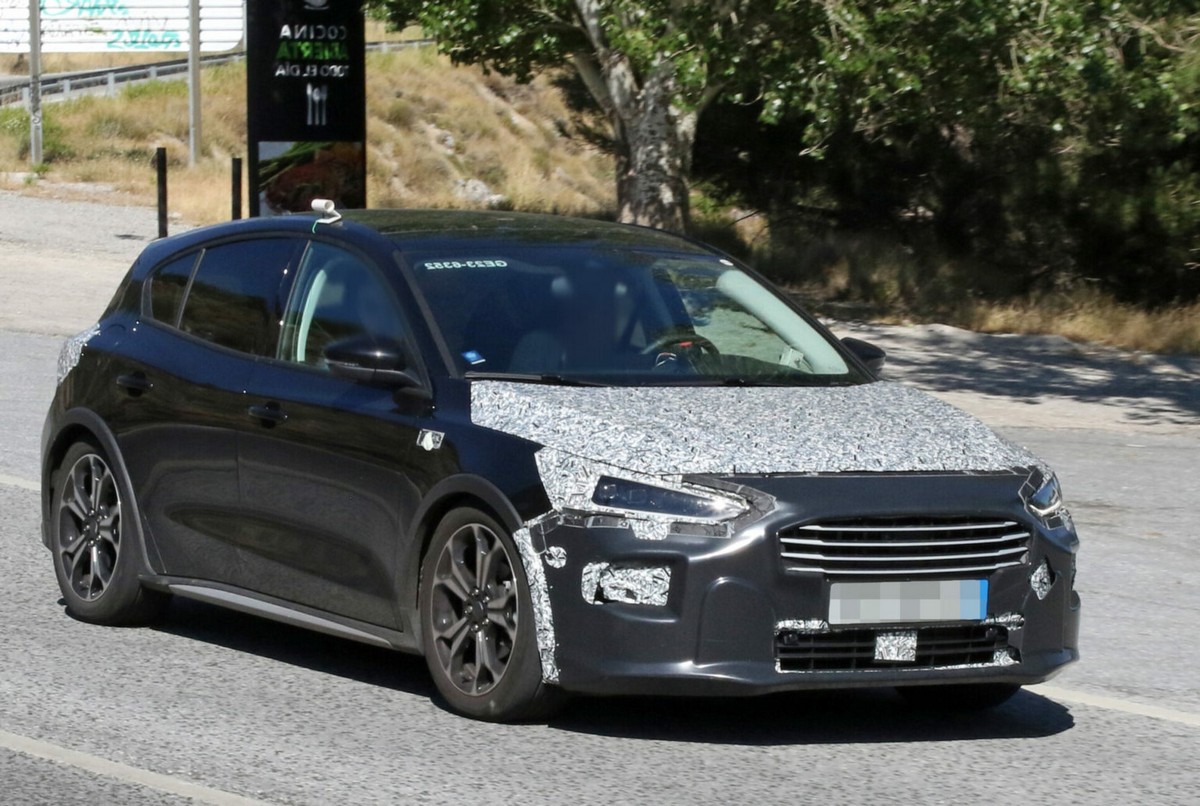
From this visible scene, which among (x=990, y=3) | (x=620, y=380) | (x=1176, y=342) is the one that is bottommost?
(x=1176, y=342)

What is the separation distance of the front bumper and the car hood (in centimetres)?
11

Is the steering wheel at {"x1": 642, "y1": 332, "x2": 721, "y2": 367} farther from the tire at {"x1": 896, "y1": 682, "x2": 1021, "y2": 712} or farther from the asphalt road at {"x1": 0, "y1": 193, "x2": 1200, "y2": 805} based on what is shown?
the tire at {"x1": 896, "y1": 682, "x2": 1021, "y2": 712}

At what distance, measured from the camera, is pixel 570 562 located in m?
5.82

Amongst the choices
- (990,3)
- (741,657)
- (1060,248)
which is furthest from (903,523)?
(1060,248)

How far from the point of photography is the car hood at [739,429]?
5.87 m

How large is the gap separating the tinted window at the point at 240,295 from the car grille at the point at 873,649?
2313 mm


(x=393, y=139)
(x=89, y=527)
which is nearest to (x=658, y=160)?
(x=89, y=527)

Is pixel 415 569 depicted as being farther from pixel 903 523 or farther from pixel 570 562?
pixel 903 523

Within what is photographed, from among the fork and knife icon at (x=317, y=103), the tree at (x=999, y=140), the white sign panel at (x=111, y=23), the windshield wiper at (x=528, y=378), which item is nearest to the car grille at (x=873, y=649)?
the windshield wiper at (x=528, y=378)

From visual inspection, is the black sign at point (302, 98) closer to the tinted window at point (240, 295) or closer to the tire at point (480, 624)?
the tinted window at point (240, 295)

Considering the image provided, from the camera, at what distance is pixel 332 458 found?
667 cm

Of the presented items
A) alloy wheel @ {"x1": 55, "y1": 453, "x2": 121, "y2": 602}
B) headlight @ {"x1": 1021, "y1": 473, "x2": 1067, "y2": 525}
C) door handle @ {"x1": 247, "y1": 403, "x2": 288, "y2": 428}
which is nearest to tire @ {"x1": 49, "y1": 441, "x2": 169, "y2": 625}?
alloy wheel @ {"x1": 55, "y1": 453, "x2": 121, "y2": 602}

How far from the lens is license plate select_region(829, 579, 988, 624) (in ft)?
18.9

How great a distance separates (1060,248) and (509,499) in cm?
1935
